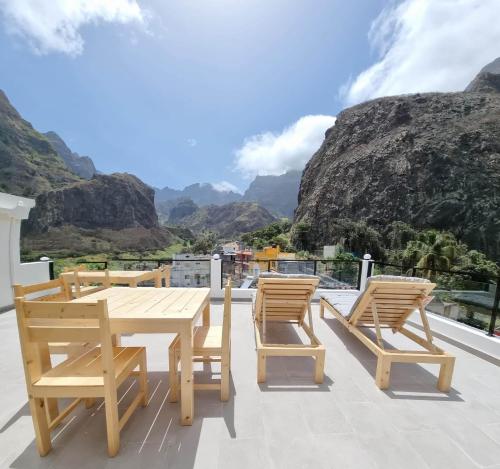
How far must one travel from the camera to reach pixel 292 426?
171 centimetres

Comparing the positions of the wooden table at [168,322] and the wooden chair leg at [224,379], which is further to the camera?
the wooden chair leg at [224,379]

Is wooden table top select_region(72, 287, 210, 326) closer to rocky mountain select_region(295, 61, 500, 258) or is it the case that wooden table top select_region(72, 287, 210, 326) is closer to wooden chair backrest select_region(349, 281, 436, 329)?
wooden chair backrest select_region(349, 281, 436, 329)

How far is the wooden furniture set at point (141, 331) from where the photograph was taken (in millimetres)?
1328

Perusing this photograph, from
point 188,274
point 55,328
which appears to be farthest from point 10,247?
point 55,328

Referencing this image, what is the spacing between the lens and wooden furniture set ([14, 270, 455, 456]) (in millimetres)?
1328

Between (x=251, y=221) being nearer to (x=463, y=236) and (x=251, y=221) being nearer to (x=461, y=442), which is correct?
(x=463, y=236)

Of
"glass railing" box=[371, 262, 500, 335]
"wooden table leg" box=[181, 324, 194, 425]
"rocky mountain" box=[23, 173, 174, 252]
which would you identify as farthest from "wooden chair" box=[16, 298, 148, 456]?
"rocky mountain" box=[23, 173, 174, 252]

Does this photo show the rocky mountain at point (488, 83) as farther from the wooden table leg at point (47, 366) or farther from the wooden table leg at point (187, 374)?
the wooden table leg at point (47, 366)

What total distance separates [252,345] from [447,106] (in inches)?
1811

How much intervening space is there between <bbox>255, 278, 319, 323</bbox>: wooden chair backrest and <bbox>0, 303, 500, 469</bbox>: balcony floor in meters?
0.71

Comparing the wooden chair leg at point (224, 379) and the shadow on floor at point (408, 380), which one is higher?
the wooden chair leg at point (224, 379)

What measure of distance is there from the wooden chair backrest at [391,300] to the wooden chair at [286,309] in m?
0.56

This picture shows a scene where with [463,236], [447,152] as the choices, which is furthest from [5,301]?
[447,152]

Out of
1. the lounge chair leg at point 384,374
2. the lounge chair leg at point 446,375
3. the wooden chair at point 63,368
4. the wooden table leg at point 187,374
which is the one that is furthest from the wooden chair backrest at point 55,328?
the lounge chair leg at point 446,375
